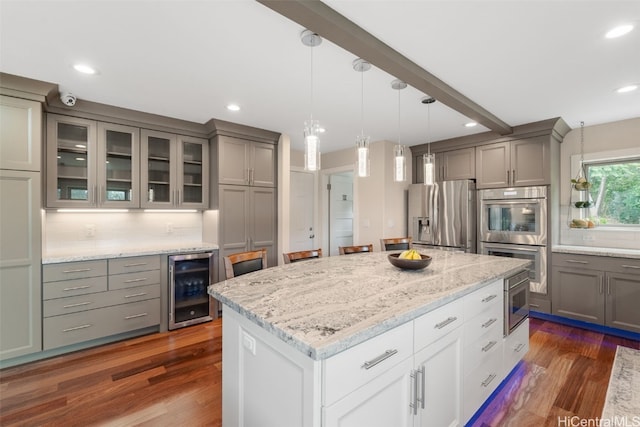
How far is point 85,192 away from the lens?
2951 millimetres

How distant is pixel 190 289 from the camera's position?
11.1 ft

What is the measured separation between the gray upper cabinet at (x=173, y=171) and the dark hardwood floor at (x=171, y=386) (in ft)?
5.18

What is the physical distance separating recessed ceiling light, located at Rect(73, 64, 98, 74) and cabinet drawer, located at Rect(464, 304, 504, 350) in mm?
3222

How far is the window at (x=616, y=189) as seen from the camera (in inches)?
133

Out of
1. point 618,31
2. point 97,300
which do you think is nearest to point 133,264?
point 97,300

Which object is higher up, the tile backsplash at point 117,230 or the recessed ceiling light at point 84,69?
the recessed ceiling light at point 84,69

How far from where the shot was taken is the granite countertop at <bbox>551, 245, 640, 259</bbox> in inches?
117

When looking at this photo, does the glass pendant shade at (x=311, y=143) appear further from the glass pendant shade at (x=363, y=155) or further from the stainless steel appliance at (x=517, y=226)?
the stainless steel appliance at (x=517, y=226)

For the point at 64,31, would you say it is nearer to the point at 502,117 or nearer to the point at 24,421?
the point at 24,421

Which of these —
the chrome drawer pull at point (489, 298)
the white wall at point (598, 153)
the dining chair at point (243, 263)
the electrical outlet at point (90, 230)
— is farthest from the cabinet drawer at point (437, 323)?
the electrical outlet at point (90, 230)

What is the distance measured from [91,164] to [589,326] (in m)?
5.78

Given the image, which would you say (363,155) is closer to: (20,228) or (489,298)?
(489,298)

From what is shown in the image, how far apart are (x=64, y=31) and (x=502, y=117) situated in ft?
13.4

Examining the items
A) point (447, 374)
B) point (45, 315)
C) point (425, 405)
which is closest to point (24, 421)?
point (45, 315)
